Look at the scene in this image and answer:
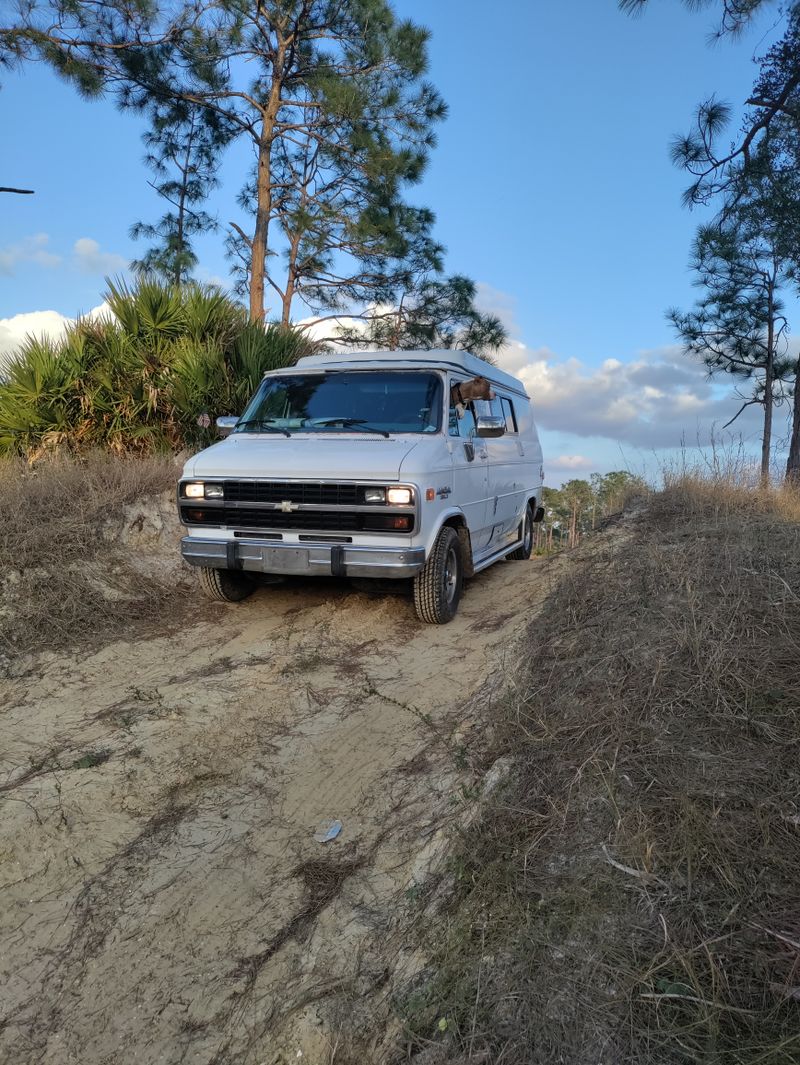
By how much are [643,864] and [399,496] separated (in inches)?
134

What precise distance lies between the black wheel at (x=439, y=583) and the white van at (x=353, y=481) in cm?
1

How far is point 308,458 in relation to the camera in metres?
5.70

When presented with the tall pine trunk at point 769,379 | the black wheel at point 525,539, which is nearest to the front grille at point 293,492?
the black wheel at point 525,539

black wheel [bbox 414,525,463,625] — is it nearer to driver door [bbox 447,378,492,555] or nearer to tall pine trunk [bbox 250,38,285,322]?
driver door [bbox 447,378,492,555]

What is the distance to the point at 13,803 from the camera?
12.3 feet

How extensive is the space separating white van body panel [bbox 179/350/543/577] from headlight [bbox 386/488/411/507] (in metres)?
0.05

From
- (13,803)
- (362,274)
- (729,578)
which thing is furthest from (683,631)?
(362,274)

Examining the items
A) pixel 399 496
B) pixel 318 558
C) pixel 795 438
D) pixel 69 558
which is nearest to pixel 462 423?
pixel 399 496

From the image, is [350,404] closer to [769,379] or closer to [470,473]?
[470,473]

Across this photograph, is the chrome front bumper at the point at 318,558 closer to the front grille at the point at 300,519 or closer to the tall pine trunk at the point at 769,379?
the front grille at the point at 300,519

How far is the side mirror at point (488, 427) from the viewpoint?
21.0 ft

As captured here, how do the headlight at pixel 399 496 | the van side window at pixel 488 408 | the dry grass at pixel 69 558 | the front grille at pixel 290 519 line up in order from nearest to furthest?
1. the headlight at pixel 399 496
2. the front grille at pixel 290 519
3. the dry grass at pixel 69 558
4. the van side window at pixel 488 408

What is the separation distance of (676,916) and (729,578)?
2871 mm

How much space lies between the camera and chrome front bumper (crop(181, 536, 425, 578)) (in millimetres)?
5484
